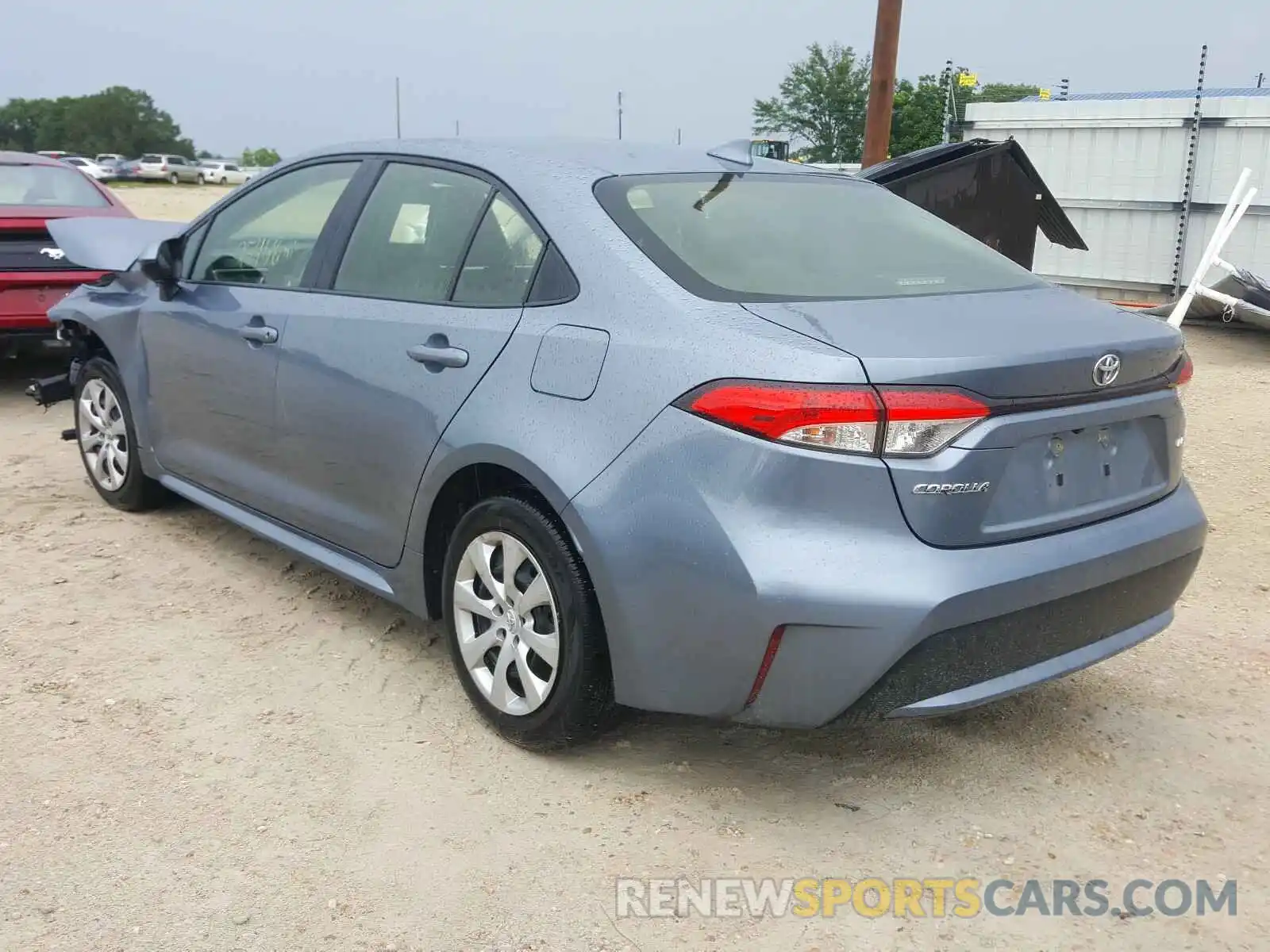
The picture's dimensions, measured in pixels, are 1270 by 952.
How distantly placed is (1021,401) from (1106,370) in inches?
12.0

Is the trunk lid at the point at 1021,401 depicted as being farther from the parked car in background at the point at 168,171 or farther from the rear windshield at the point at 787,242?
the parked car in background at the point at 168,171

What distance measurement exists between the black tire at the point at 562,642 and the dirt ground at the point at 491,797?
132mm

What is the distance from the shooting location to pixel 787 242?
3.14 meters

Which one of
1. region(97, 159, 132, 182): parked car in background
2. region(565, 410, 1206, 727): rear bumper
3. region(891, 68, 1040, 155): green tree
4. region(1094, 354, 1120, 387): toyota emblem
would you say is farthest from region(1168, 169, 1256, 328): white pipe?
region(97, 159, 132, 182): parked car in background

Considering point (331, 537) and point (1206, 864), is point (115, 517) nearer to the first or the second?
point (331, 537)

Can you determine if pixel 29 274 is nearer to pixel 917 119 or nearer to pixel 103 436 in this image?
pixel 103 436

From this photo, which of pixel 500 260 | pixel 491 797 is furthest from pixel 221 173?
pixel 491 797

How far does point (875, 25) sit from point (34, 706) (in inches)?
272

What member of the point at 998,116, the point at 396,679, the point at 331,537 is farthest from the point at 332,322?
the point at 998,116

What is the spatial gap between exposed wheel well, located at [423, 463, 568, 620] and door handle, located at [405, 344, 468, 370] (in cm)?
29

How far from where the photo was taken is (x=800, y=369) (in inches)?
98.7

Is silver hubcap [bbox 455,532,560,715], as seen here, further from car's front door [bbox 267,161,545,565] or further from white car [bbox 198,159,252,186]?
white car [bbox 198,159,252,186]

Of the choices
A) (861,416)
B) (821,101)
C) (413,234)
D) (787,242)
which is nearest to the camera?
(861,416)

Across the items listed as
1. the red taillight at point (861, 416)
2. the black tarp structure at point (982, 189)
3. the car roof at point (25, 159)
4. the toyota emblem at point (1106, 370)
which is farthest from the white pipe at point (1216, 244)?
the car roof at point (25, 159)
